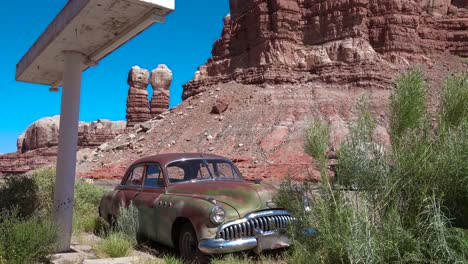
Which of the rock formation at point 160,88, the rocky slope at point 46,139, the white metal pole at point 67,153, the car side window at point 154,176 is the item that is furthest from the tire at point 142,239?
the rock formation at point 160,88

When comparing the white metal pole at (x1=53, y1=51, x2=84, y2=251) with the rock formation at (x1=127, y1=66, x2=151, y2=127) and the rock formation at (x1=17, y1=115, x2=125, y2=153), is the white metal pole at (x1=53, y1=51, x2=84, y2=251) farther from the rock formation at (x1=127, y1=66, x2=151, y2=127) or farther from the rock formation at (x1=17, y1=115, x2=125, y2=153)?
the rock formation at (x1=17, y1=115, x2=125, y2=153)

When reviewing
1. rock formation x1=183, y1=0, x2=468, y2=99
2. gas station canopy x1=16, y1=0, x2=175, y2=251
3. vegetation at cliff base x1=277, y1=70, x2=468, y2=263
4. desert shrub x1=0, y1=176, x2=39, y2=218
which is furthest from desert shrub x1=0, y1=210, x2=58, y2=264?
rock formation x1=183, y1=0, x2=468, y2=99

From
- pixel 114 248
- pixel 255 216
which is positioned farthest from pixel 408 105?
pixel 114 248

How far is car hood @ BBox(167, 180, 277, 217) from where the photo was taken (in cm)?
612

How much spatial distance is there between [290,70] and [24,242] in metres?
42.3

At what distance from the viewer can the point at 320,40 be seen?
159 feet

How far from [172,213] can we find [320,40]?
148 ft

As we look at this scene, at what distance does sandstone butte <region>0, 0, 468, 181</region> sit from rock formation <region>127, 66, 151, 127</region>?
19.1 metres

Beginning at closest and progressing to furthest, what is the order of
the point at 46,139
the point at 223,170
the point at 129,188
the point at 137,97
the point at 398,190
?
the point at 398,190 < the point at 223,170 < the point at 129,188 < the point at 137,97 < the point at 46,139

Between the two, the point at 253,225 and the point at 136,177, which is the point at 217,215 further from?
the point at 136,177

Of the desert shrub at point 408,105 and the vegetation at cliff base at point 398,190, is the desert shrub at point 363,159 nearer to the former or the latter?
the vegetation at cliff base at point 398,190

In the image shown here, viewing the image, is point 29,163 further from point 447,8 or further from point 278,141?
point 447,8

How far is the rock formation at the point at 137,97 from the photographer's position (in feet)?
231

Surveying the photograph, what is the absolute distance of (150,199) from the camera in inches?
282
